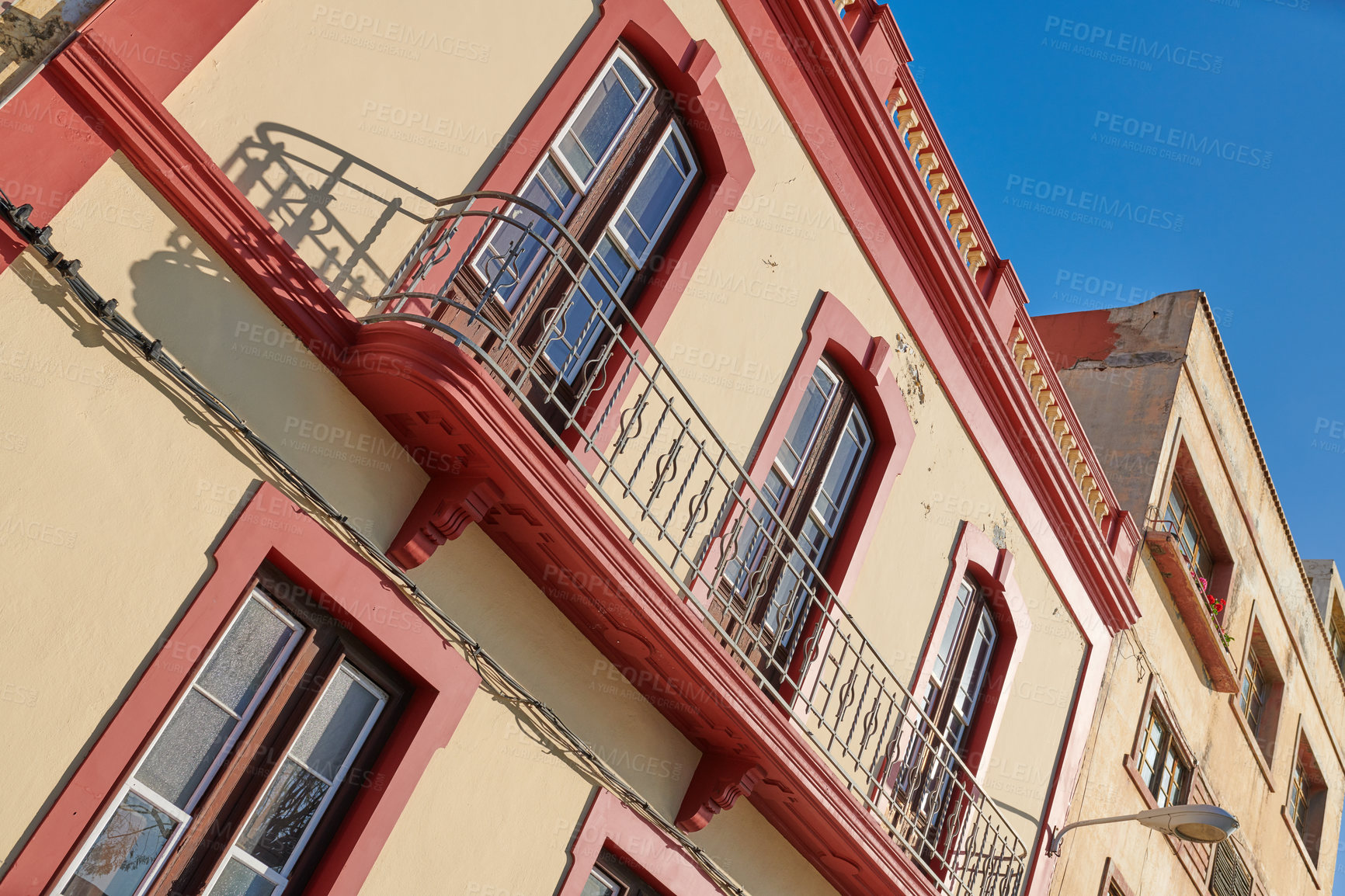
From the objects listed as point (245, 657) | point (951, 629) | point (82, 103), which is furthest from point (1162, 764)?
point (82, 103)

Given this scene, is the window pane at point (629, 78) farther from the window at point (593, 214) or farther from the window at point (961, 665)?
the window at point (961, 665)

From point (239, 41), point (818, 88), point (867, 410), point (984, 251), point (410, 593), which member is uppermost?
point (984, 251)

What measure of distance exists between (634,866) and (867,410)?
14.0 ft

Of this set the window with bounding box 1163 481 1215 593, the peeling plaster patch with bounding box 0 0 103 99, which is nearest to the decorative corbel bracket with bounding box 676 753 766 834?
the peeling plaster patch with bounding box 0 0 103 99

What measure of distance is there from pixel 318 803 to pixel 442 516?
60.0 inches

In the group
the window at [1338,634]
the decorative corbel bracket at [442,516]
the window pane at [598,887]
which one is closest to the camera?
the decorative corbel bracket at [442,516]

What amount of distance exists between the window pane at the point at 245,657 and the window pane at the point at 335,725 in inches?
13.8

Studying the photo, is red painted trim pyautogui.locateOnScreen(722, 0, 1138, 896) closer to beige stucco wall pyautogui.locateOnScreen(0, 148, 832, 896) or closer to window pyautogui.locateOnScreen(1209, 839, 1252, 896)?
beige stucco wall pyautogui.locateOnScreen(0, 148, 832, 896)

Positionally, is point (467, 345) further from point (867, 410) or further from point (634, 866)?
point (867, 410)

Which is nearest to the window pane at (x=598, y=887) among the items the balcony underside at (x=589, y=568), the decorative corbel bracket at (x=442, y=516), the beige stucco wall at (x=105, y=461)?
the balcony underside at (x=589, y=568)

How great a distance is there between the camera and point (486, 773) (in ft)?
21.2

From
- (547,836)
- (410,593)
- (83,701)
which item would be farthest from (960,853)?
(83,701)

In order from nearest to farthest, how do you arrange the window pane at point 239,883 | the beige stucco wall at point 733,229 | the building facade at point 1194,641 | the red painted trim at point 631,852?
1. the window pane at point 239,883
2. the beige stucco wall at point 733,229
3. the red painted trim at point 631,852
4. the building facade at point 1194,641

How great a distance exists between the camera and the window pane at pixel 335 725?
5832 mm
